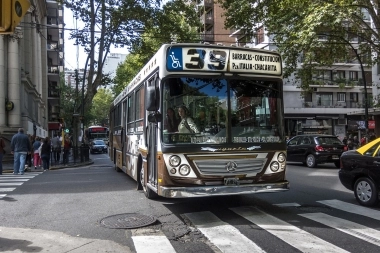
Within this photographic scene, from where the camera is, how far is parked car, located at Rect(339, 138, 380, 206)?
855 centimetres

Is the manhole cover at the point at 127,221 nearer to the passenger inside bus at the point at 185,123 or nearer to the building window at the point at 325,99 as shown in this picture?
the passenger inside bus at the point at 185,123

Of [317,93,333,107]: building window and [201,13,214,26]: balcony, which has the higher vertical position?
[201,13,214,26]: balcony

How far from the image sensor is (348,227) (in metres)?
6.93

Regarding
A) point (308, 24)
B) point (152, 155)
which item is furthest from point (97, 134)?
point (152, 155)

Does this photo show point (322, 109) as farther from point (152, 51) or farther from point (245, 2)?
point (245, 2)

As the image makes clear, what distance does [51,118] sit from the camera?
63.2 metres

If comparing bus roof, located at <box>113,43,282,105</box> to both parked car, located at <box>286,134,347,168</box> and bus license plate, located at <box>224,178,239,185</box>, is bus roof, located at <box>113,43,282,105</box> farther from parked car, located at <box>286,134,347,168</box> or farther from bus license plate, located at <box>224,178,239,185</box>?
parked car, located at <box>286,134,347,168</box>

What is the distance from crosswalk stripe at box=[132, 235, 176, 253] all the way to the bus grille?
5.13 feet

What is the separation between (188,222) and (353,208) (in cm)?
364

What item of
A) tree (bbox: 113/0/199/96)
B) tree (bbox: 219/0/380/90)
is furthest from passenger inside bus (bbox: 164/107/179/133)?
tree (bbox: 113/0/199/96)

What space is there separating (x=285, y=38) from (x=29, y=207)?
16685 mm

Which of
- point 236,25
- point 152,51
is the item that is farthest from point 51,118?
point 236,25

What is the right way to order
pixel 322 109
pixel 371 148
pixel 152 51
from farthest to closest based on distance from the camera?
pixel 322 109 → pixel 152 51 → pixel 371 148

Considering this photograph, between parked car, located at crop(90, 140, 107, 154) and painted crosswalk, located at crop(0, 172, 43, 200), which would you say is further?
parked car, located at crop(90, 140, 107, 154)
